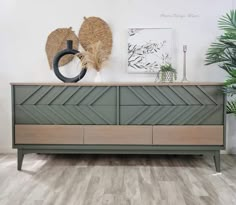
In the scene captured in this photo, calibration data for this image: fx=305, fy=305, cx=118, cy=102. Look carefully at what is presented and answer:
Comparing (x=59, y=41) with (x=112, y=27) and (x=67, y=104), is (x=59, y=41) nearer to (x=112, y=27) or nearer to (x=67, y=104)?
(x=112, y=27)

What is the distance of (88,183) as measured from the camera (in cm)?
270

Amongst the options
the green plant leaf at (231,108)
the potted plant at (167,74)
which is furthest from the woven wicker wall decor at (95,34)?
the green plant leaf at (231,108)

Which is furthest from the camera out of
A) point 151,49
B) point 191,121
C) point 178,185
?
point 151,49

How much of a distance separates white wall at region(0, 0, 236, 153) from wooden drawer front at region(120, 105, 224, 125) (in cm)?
75

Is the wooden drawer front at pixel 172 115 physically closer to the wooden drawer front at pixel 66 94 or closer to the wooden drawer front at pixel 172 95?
the wooden drawer front at pixel 172 95

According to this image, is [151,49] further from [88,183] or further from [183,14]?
[88,183]

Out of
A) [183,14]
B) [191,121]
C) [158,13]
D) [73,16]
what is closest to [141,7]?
[158,13]

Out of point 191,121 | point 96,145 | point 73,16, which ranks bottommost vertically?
point 96,145

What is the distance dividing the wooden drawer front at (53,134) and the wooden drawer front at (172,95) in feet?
1.88

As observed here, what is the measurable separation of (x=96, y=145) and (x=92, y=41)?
134 centimetres

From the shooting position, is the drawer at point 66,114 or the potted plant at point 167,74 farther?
the potted plant at point 167,74

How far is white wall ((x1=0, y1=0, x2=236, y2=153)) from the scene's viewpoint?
3678mm

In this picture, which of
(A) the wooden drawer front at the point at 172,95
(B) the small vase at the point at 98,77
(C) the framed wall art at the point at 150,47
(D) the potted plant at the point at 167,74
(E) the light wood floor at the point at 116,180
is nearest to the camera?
(E) the light wood floor at the point at 116,180

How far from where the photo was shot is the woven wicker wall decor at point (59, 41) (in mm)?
3734
